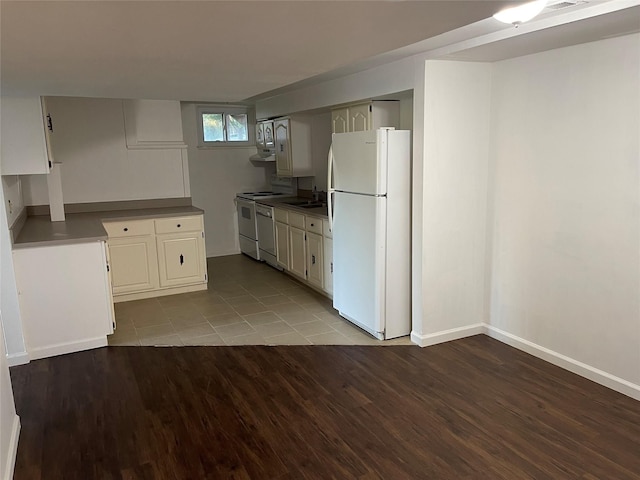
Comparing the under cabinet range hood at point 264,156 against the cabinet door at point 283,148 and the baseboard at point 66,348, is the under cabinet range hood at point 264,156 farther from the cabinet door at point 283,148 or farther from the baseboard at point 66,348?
the baseboard at point 66,348

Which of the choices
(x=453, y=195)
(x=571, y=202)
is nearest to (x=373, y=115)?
(x=453, y=195)

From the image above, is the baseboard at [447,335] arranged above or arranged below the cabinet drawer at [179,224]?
below

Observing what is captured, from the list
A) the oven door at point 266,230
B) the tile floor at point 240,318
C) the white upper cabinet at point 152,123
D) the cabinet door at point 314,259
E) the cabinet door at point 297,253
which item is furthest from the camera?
the oven door at point 266,230

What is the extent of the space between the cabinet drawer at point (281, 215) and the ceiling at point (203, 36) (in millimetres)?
2672

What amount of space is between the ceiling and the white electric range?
11.1 ft

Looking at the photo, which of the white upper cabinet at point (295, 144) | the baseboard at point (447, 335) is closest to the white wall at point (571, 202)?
the baseboard at point (447, 335)

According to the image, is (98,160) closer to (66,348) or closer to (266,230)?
(266,230)

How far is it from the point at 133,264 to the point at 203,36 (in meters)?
3.57

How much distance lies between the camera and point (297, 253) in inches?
208

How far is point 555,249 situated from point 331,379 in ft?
5.69

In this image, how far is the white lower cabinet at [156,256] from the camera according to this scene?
482cm

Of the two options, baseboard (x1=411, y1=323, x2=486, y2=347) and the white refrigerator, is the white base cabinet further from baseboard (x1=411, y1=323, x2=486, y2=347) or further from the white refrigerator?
baseboard (x1=411, y1=323, x2=486, y2=347)

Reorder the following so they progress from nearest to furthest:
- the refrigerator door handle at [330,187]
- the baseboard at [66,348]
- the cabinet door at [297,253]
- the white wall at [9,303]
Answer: the white wall at [9,303] < the baseboard at [66,348] < the refrigerator door handle at [330,187] < the cabinet door at [297,253]

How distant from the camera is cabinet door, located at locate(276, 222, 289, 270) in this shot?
18.1 ft
